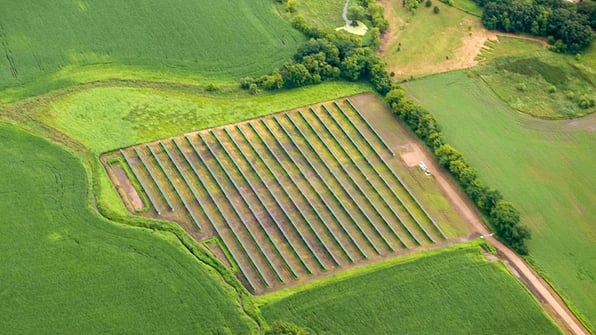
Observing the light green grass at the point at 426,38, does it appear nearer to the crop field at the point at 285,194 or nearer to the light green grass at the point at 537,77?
the light green grass at the point at 537,77

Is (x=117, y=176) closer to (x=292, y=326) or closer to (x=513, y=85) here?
(x=292, y=326)

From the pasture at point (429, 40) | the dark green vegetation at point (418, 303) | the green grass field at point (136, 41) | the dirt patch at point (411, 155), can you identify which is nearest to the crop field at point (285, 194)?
the dirt patch at point (411, 155)

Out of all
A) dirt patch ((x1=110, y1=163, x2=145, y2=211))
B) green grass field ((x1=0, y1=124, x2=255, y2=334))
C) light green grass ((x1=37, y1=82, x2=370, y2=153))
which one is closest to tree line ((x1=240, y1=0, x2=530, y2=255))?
light green grass ((x1=37, y1=82, x2=370, y2=153))

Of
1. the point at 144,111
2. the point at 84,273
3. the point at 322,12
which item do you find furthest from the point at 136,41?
the point at 84,273

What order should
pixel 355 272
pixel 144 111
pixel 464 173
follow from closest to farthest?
pixel 355 272, pixel 464 173, pixel 144 111

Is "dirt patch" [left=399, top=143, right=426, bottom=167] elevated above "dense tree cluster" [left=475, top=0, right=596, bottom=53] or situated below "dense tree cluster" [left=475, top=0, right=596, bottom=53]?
below

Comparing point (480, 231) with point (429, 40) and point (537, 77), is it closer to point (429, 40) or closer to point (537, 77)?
point (537, 77)

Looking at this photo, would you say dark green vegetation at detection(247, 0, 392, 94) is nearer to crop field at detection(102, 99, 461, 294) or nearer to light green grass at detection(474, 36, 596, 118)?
crop field at detection(102, 99, 461, 294)

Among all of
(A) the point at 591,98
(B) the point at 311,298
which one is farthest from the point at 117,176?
(A) the point at 591,98
